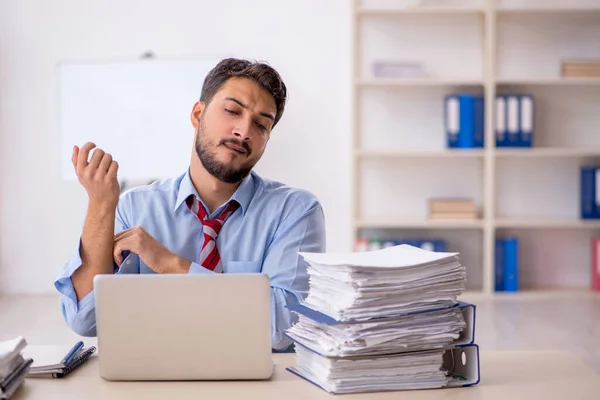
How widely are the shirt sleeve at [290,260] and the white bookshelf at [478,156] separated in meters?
2.99

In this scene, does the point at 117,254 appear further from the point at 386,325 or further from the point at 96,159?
the point at 386,325

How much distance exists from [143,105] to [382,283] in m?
3.90

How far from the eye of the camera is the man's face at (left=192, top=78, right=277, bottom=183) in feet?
6.73

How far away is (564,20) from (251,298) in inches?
174

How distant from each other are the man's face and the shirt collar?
0.11 ft

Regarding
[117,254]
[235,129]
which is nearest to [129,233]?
[117,254]

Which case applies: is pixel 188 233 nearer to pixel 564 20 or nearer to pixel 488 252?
pixel 488 252

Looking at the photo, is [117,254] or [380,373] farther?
[117,254]

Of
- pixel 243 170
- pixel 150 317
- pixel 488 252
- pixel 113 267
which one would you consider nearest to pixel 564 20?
pixel 488 252

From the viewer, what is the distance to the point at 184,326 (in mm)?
1319

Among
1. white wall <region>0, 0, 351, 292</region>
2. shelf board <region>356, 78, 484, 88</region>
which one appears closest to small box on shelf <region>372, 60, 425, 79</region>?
shelf board <region>356, 78, 484, 88</region>

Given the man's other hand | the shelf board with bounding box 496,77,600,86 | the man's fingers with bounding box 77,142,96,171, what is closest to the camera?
the man's fingers with bounding box 77,142,96,171

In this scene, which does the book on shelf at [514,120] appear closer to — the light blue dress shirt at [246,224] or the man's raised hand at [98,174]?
the light blue dress shirt at [246,224]

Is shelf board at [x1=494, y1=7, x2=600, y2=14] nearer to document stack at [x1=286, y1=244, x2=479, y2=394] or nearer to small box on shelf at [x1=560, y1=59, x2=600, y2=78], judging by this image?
small box on shelf at [x1=560, y1=59, x2=600, y2=78]
